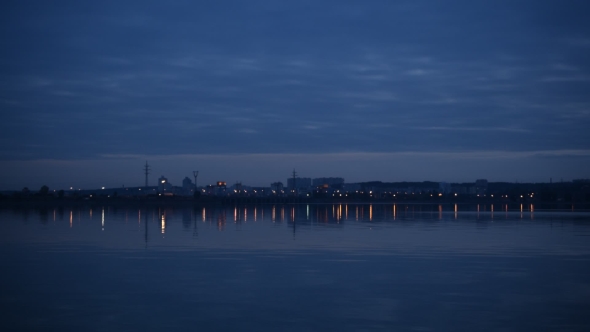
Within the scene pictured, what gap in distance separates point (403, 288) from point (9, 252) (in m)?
13.6

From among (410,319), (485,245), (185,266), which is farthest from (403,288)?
(485,245)

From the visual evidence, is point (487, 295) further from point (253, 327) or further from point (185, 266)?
point (185, 266)

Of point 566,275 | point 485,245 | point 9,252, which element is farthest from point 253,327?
point 485,245

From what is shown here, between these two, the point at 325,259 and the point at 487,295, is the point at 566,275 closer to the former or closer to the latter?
the point at 487,295

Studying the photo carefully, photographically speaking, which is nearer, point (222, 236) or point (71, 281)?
point (71, 281)

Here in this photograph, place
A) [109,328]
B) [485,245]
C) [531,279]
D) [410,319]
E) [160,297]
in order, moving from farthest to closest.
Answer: [485,245] < [531,279] < [160,297] < [410,319] < [109,328]

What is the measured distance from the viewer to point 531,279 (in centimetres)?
1399

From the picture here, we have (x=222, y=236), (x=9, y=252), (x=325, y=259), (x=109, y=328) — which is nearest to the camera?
(x=109, y=328)

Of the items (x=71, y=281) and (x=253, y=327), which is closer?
(x=253, y=327)

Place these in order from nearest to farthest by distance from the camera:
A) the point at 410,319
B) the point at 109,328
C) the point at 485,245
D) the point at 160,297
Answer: the point at 109,328
the point at 410,319
the point at 160,297
the point at 485,245

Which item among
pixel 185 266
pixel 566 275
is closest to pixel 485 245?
pixel 566 275

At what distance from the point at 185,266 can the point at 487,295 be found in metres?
8.22

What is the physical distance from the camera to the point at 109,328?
366 inches

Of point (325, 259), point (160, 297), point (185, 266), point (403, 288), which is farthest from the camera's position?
point (325, 259)
